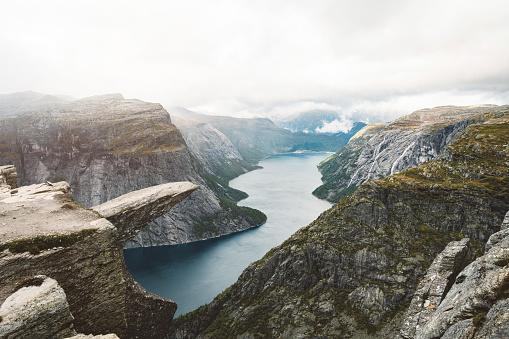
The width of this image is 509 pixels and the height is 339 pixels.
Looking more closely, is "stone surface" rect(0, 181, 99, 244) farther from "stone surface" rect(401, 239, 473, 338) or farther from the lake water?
the lake water

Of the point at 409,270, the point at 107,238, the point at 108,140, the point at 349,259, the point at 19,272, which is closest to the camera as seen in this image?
the point at 19,272

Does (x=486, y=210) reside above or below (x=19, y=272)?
below

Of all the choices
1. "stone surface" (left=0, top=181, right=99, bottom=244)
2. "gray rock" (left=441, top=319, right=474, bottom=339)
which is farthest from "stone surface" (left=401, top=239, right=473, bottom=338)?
"stone surface" (left=0, top=181, right=99, bottom=244)

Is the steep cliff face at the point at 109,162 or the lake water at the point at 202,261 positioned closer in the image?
the lake water at the point at 202,261

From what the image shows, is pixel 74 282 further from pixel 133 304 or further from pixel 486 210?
pixel 486 210

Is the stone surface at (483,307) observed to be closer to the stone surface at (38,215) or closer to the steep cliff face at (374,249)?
the stone surface at (38,215)

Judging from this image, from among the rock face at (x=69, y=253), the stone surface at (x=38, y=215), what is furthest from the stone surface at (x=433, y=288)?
the stone surface at (x=38, y=215)

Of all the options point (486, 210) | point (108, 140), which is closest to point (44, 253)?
point (486, 210)

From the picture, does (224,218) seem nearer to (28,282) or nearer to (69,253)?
(69,253)
